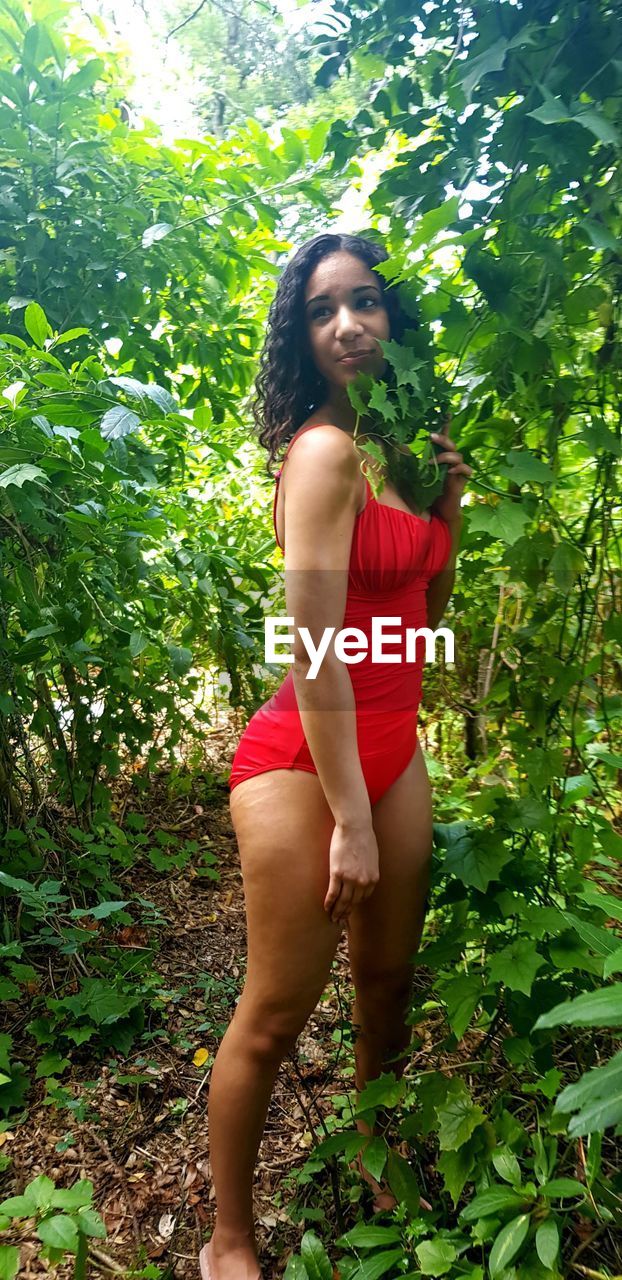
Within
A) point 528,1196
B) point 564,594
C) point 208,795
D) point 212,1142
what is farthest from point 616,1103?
point 208,795

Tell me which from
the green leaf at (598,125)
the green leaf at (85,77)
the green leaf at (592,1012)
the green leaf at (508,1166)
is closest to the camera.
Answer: the green leaf at (592,1012)

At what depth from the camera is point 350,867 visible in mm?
1050

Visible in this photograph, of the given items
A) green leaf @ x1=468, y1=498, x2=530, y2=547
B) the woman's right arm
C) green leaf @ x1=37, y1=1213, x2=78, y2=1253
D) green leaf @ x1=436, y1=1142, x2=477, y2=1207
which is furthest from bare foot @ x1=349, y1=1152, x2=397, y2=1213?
green leaf @ x1=468, y1=498, x2=530, y2=547

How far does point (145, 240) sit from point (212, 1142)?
1.67 meters

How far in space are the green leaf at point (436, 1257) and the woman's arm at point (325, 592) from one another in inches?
21.0

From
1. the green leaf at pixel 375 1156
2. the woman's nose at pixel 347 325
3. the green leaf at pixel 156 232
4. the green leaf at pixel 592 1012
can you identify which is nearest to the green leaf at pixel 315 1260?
the green leaf at pixel 375 1156

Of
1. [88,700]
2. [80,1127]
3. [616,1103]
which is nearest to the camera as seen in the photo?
[616,1103]

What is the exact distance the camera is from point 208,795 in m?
2.65

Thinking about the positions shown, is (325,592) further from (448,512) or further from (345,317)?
(345,317)

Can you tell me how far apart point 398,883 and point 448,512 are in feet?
1.99

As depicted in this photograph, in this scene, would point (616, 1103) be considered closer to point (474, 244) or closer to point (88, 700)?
point (474, 244)

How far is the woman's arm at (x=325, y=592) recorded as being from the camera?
1.02 meters

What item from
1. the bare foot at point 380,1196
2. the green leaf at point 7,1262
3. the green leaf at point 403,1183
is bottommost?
the bare foot at point 380,1196

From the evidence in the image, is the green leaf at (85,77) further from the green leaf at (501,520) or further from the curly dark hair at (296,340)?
the green leaf at (501,520)
